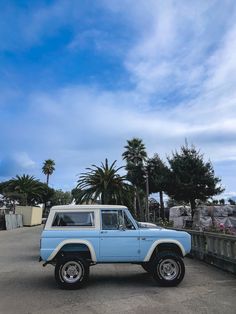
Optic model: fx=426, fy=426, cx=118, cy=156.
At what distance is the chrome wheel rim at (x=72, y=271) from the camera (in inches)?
373

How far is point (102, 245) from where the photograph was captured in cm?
973

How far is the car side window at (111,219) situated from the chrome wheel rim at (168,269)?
4.43 ft

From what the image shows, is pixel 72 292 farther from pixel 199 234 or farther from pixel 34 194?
pixel 34 194

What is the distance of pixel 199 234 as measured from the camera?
14.9 meters

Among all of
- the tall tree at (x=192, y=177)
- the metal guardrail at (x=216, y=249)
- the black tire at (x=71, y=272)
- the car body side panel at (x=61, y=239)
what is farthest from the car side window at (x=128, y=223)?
the tall tree at (x=192, y=177)

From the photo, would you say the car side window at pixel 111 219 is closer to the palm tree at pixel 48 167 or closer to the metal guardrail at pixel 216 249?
the metal guardrail at pixel 216 249

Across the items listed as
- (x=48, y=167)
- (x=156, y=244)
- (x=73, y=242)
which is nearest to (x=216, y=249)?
(x=156, y=244)

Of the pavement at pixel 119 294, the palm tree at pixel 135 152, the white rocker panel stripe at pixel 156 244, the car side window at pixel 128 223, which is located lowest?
the pavement at pixel 119 294

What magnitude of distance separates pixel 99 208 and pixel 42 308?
3.20 meters

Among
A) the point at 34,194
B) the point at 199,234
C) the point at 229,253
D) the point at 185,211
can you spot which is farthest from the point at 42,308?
the point at 34,194

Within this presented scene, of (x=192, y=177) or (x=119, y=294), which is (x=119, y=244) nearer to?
(x=119, y=294)

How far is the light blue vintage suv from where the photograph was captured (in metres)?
9.55

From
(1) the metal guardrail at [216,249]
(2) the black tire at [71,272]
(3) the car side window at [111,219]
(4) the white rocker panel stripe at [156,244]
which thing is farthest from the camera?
(1) the metal guardrail at [216,249]

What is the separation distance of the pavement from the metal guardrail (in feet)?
1.07
